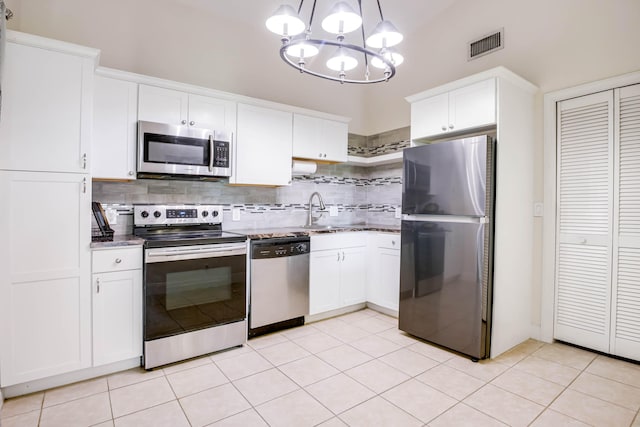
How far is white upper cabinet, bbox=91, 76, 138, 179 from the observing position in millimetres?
2506

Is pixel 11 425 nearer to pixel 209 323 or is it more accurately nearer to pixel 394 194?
pixel 209 323

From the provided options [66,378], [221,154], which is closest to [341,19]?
[221,154]

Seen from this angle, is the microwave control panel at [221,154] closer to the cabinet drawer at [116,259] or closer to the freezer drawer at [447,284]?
the cabinet drawer at [116,259]

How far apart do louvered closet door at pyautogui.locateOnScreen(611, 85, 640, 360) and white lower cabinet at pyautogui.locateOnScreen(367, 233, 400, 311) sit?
171 centimetres

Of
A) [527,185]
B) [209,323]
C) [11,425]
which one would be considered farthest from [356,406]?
[527,185]

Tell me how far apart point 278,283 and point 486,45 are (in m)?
3.04

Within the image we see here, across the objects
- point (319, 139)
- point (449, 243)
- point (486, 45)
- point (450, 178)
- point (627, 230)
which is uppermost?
point (486, 45)

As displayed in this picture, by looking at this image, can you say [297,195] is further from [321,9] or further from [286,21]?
[286,21]

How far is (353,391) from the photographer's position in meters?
2.15

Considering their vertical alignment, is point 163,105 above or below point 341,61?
below

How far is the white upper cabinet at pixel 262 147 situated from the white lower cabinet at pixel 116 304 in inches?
45.3

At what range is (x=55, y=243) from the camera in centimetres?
209

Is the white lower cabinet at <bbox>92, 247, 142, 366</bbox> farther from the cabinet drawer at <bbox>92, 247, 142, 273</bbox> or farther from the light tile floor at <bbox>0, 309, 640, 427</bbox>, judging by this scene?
the light tile floor at <bbox>0, 309, 640, 427</bbox>

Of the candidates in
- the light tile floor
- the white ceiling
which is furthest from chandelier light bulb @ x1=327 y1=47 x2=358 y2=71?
the light tile floor
